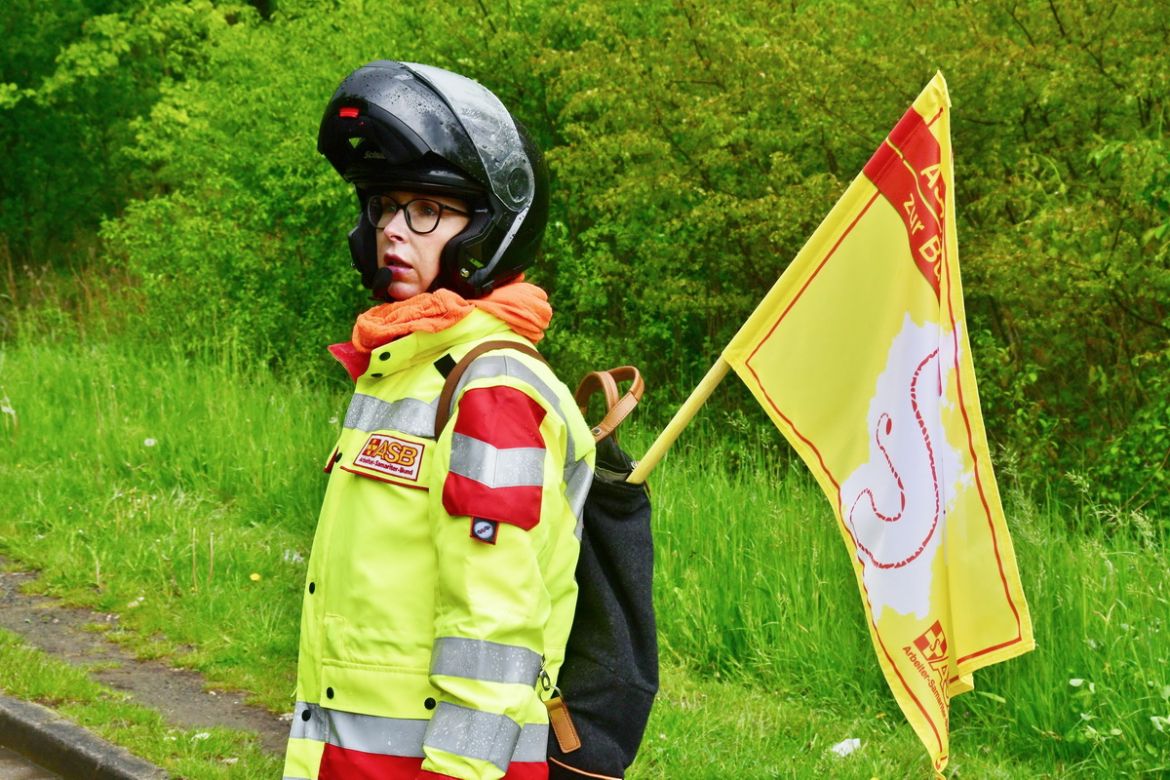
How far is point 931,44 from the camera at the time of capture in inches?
A: 359

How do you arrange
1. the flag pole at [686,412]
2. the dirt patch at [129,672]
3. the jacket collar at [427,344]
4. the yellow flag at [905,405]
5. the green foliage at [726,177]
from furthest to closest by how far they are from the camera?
the green foliage at [726,177] < the dirt patch at [129,672] < the yellow flag at [905,405] < the flag pole at [686,412] < the jacket collar at [427,344]

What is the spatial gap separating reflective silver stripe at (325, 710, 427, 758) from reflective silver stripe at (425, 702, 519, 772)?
0.11 metres

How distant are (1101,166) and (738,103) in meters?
2.65

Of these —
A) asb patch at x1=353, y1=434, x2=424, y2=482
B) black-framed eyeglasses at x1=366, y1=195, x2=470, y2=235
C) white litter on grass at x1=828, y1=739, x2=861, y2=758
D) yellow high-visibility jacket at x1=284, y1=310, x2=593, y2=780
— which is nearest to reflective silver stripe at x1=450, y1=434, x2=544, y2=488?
yellow high-visibility jacket at x1=284, y1=310, x2=593, y2=780

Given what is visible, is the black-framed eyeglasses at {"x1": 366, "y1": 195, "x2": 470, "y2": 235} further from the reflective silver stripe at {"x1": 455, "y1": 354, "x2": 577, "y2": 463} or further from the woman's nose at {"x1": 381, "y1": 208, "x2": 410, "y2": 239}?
the reflective silver stripe at {"x1": 455, "y1": 354, "x2": 577, "y2": 463}

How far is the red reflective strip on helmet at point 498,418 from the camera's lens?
2.31 meters

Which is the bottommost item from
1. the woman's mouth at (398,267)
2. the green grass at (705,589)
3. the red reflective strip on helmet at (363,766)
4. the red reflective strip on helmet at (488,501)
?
the green grass at (705,589)

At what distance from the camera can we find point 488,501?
89.9 inches

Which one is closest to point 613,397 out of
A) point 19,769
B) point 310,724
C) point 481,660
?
point 481,660

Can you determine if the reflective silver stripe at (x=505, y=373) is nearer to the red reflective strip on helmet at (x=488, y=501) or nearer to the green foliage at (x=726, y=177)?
the red reflective strip on helmet at (x=488, y=501)

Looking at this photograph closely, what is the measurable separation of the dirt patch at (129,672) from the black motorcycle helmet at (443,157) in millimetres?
2940

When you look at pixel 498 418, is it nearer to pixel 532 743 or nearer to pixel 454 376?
pixel 454 376

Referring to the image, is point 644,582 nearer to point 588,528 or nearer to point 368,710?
point 588,528

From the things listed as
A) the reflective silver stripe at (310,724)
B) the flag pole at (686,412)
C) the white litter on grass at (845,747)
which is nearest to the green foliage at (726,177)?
the white litter on grass at (845,747)
